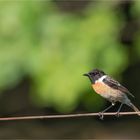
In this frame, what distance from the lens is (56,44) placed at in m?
3.79

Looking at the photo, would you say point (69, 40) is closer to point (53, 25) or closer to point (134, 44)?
point (53, 25)

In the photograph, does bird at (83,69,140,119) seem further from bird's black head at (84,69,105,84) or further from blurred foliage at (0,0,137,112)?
blurred foliage at (0,0,137,112)

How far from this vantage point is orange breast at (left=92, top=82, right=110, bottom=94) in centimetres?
208

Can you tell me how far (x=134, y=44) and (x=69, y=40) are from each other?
2.13 feet

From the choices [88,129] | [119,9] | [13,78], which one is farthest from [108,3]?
[88,129]

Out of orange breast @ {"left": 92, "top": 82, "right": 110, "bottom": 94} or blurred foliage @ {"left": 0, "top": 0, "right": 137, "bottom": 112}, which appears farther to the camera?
blurred foliage @ {"left": 0, "top": 0, "right": 137, "bottom": 112}

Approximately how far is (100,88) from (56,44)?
5.61 feet

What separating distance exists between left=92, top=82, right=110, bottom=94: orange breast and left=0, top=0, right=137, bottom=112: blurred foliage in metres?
1.54

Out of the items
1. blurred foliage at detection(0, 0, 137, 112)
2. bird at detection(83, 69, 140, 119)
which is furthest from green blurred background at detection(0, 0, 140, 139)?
bird at detection(83, 69, 140, 119)

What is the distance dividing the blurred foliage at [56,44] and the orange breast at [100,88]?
1535 mm

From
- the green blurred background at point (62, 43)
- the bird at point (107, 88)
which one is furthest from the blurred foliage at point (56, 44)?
the bird at point (107, 88)

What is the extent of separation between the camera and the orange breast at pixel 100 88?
82.0 inches

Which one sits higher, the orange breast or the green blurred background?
the green blurred background

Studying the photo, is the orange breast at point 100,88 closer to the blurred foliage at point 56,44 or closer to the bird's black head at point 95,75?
the bird's black head at point 95,75
